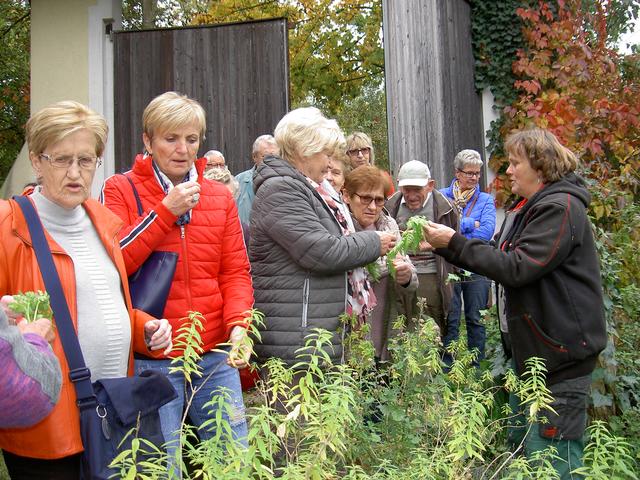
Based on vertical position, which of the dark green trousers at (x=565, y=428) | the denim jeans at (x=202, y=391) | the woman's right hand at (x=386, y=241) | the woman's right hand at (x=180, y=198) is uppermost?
the woman's right hand at (x=180, y=198)

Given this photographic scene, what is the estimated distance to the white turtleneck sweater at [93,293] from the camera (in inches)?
94.7

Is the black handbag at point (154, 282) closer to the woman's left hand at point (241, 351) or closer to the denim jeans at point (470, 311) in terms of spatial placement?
the woman's left hand at point (241, 351)

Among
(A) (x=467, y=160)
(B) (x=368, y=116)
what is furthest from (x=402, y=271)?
(B) (x=368, y=116)

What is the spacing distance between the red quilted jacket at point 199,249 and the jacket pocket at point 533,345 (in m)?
1.27

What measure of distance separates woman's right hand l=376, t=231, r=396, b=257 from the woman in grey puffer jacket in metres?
0.01

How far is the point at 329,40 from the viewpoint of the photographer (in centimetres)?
1528

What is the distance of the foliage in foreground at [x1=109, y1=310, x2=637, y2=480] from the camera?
6.26ft

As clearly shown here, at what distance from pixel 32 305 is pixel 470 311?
4.84 m

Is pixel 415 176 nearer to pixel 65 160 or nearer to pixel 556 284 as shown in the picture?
pixel 556 284

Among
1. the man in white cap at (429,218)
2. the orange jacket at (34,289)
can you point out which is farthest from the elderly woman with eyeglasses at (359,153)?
the orange jacket at (34,289)

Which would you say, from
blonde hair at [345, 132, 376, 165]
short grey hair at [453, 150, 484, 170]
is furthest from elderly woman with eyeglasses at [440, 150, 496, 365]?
blonde hair at [345, 132, 376, 165]

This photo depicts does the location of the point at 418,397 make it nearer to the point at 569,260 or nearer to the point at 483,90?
the point at 569,260

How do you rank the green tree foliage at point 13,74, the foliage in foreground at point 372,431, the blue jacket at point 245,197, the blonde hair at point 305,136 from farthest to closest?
1. the green tree foliage at point 13,74
2. the blue jacket at point 245,197
3. the blonde hair at point 305,136
4. the foliage in foreground at point 372,431

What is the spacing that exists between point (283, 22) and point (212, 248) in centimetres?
529
